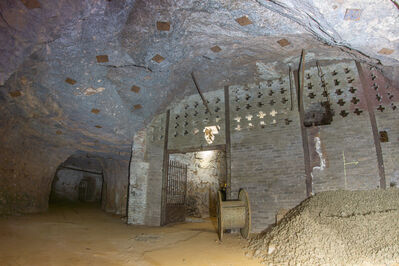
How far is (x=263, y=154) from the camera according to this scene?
738cm

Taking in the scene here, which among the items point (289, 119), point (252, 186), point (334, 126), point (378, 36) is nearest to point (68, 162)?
point (252, 186)

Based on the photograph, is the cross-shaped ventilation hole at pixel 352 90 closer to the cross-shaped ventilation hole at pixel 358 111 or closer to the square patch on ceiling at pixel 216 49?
the cross-shaped ventilation hole at pixel 358 111

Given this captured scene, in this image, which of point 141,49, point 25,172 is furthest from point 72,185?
point 141,49

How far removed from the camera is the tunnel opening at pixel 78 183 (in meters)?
14.9

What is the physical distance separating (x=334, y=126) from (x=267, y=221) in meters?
3.21

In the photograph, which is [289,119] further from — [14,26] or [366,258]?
[14,26]

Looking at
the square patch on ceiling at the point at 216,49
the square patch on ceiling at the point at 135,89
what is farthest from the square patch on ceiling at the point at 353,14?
the square patch on ceiling at the point at 135,89

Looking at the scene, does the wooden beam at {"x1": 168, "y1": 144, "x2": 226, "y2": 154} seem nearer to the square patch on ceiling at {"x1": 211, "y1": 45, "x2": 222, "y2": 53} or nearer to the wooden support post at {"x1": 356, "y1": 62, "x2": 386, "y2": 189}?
the square patch on ceiling at {"x1": 211, "y1": 45, "x2": 222, "y2": 53}

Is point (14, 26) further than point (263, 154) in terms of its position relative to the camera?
No

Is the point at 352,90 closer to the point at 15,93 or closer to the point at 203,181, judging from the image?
the point at 203,181

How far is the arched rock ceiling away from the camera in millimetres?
5035

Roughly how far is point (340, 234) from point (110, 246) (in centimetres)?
497

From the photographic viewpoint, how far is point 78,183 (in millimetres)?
17188

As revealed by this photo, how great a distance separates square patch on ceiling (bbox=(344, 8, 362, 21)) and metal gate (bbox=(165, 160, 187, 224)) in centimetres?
720
